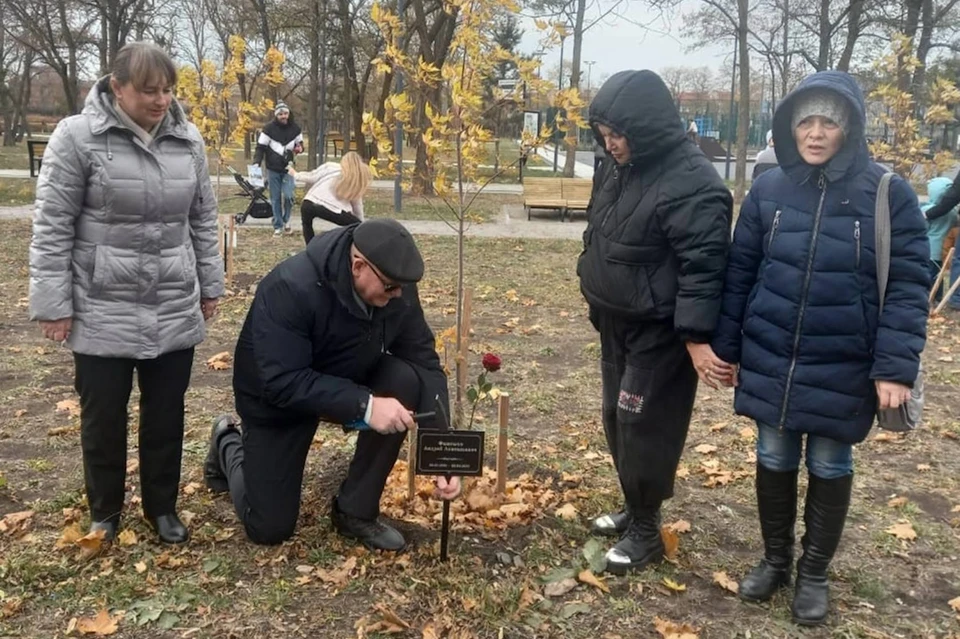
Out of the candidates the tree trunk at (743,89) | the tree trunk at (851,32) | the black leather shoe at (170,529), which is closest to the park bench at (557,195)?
the tree trunk at (743,89)

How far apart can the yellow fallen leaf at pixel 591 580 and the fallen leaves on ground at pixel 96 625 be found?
62.1 inches

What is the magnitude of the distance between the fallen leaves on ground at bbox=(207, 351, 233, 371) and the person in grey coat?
2.65 m

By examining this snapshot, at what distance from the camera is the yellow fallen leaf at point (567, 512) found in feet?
12.1

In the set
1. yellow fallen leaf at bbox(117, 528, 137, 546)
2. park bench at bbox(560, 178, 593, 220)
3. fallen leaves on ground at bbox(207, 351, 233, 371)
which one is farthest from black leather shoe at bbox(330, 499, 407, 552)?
park bench at bbox(560, 178, 593, 220)

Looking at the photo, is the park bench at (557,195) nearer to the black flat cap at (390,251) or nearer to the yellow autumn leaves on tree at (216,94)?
the yellow autumn leaves on tree at (216,94)

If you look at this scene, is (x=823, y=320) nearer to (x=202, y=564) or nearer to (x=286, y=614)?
(x=286, y=614)

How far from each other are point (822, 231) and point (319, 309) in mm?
1653

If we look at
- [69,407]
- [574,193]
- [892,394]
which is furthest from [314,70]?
[892,394]

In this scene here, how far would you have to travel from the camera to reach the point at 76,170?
2.94m

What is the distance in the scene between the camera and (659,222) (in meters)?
2.96

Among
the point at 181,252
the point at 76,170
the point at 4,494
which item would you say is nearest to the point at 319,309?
the point at 181,252

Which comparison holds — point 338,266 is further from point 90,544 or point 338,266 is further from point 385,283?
point 90,544

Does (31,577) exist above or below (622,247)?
below

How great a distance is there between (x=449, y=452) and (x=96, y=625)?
49.0 inches
